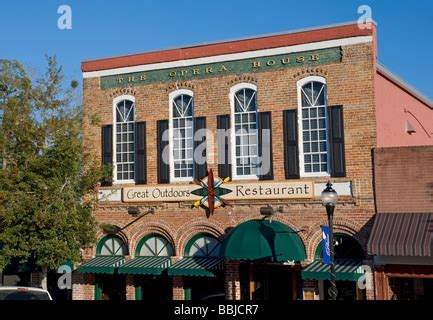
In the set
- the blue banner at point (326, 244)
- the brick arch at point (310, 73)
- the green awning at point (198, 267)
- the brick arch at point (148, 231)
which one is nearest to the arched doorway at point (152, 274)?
the brick arch at point (148, 231)

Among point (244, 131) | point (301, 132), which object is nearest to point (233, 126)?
point (244, 131)

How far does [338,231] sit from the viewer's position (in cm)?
1725

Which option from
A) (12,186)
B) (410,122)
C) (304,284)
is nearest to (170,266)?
(304,284)

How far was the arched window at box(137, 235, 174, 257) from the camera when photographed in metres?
19.7

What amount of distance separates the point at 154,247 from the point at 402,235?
8159mm

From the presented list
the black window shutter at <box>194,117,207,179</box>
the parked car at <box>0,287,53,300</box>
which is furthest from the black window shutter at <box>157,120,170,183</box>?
the parked car at <box>0,287,53,300</box>

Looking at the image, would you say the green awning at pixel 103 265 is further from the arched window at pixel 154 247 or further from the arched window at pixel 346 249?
the arched window at pixel 346 249

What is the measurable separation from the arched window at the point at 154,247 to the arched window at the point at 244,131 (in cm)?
333

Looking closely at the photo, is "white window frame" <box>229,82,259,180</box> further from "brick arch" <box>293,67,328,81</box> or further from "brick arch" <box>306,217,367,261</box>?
"brick arch" <box>306,217,367,261</box>

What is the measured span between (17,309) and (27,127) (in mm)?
15927

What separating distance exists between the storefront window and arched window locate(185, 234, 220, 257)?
2.20m

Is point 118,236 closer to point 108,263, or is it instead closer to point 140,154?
point 108,263

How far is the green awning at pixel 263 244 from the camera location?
1648 centimetres

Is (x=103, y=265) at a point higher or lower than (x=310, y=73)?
lower
